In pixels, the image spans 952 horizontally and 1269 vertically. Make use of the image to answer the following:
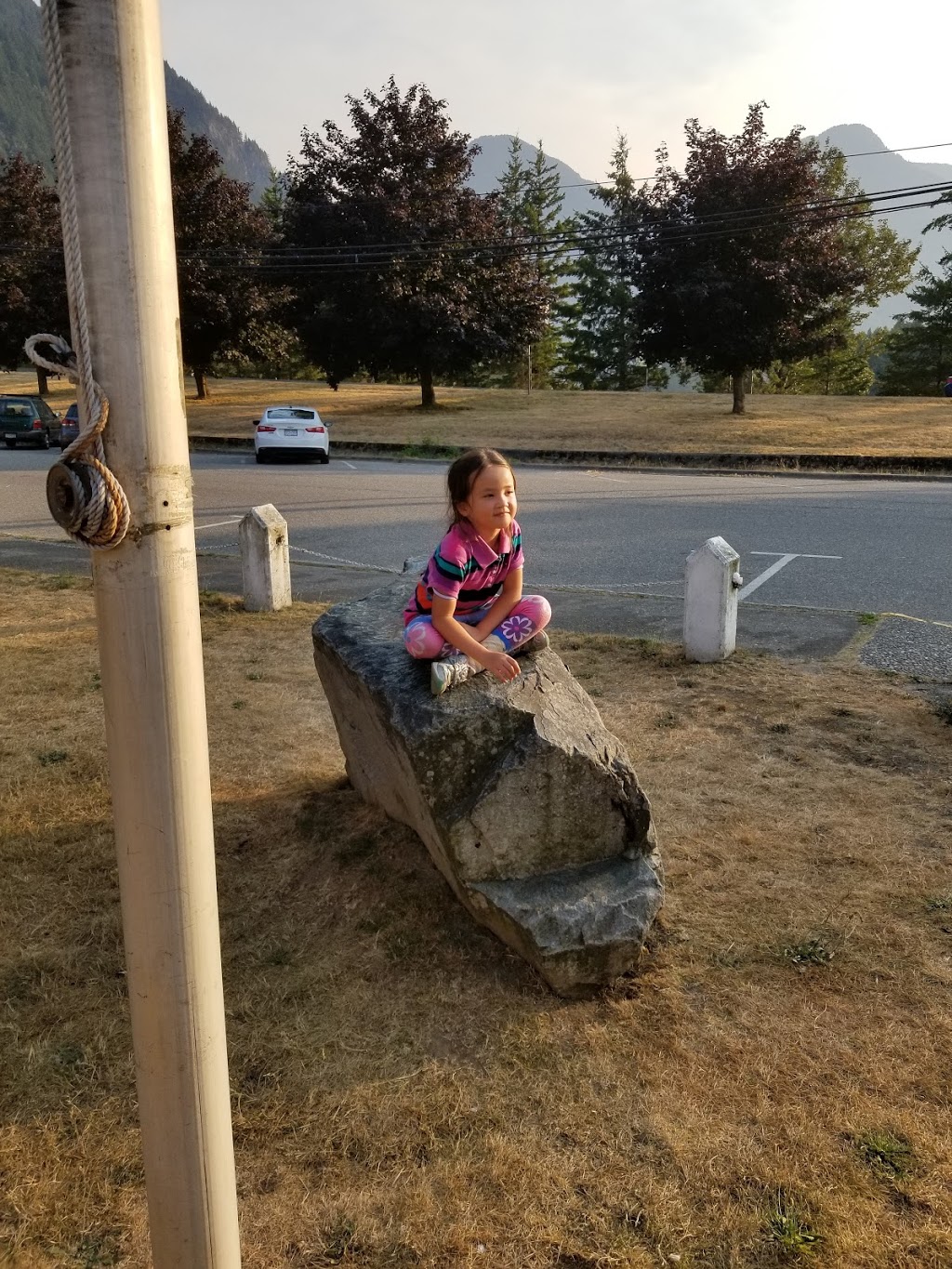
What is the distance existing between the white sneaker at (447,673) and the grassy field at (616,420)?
19.0 meters

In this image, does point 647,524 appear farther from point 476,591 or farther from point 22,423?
point 22,423

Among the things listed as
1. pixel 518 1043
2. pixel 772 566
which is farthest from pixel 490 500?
pixel 772 566

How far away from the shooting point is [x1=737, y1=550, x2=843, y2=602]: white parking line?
344 inches

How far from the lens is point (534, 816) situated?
3.23 metres

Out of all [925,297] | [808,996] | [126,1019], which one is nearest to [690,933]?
[808,996]

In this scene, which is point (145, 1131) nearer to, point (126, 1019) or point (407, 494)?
point (126, 1019)

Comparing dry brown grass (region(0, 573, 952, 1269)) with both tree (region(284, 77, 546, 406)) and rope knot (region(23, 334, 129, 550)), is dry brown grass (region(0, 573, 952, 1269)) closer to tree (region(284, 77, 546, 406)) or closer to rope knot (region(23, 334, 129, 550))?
rope knot (region(23, 334, 129, 550))

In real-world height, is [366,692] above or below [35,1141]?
above

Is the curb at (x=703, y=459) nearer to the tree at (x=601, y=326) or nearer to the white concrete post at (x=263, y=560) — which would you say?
the white concrete post at (x=263, y=560)

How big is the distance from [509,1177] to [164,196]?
2.27 meters

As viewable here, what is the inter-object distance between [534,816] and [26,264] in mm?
40377

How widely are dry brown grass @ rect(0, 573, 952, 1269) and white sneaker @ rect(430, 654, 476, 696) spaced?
2.56 feet

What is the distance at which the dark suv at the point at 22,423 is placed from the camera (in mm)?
25359

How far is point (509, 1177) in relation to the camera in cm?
246
